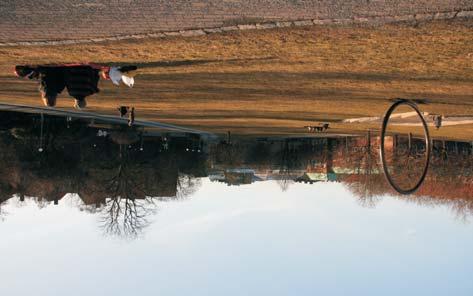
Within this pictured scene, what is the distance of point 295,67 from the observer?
12.4m

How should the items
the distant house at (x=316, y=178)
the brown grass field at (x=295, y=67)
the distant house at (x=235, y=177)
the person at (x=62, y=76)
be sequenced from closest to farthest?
the brown grass field at (x=295, y=67), the person at (x=62, y=76), the distant house at (x=316, y=178), the distant house at (x=235, y=177)

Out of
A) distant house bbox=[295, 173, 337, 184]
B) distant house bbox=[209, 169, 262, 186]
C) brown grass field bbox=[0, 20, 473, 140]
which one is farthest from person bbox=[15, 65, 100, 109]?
distant house bbox=[209, 169, 262, 186]

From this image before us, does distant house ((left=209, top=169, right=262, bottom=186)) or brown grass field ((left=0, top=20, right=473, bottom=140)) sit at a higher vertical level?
brown grass field ((left=0, top=20, right=473, bottom=140))

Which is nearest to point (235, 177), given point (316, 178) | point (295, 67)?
point (316, 178)

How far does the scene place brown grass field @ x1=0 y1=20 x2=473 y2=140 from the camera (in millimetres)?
9625

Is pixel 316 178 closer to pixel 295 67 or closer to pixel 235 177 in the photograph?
pixel 235 177

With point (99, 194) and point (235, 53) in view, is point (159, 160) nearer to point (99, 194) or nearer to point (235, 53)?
point (99, 194)

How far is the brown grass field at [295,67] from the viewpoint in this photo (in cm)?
962

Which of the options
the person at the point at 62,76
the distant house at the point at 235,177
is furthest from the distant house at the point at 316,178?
the person at the point at 62,76

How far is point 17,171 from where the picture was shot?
A: 40.7 meters

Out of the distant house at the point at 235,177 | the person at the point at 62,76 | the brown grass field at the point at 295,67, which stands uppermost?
the brown grass field at the point at 295,67

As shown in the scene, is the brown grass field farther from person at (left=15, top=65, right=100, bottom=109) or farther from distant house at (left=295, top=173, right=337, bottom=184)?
distant house at (left=295, top=173, right=337, bottom=184)

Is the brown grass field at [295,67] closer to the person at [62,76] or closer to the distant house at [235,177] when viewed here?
the person at [62,76]

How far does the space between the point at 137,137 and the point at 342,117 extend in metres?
24.1
